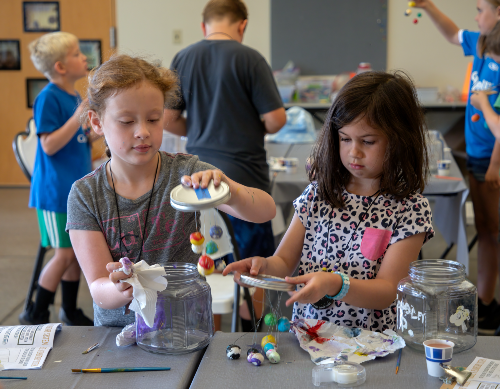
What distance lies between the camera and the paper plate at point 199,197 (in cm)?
91

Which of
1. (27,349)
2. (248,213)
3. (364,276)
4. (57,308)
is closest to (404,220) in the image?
(364,276)

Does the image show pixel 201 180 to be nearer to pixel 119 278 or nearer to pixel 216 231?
pixel 119 278

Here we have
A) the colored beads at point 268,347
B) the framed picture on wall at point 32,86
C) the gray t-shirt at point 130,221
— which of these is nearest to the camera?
the colored beads at point 268,347

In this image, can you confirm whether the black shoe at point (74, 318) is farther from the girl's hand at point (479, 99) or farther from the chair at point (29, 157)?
the girl's hand at point (479, 99)

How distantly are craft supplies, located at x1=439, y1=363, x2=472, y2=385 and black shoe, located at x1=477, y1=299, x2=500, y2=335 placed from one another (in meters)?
1.72

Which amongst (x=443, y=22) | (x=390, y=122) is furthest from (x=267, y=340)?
(x=443, y=22)

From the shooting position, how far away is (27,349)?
102cm

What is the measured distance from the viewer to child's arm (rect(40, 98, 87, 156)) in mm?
2289

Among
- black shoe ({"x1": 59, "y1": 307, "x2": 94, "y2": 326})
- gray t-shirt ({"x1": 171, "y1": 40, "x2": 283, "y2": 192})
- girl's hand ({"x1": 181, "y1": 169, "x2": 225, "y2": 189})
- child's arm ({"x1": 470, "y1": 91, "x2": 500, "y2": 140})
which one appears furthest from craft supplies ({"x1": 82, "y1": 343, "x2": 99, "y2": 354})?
child's arm ({"x1": 470, "y1": 91, "x2": 500, "y2": 140})

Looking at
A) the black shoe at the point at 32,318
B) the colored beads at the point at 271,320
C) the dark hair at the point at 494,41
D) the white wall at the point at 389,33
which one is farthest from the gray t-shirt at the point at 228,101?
the white wall at the point at 389,33

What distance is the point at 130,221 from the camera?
1.21m

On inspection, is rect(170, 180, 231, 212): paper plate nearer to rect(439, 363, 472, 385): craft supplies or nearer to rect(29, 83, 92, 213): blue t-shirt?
rect(439, 363, 472, 385): craft supplies

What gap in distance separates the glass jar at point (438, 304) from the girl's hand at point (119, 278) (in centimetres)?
54

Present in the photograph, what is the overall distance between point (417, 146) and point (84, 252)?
0.81 meters
